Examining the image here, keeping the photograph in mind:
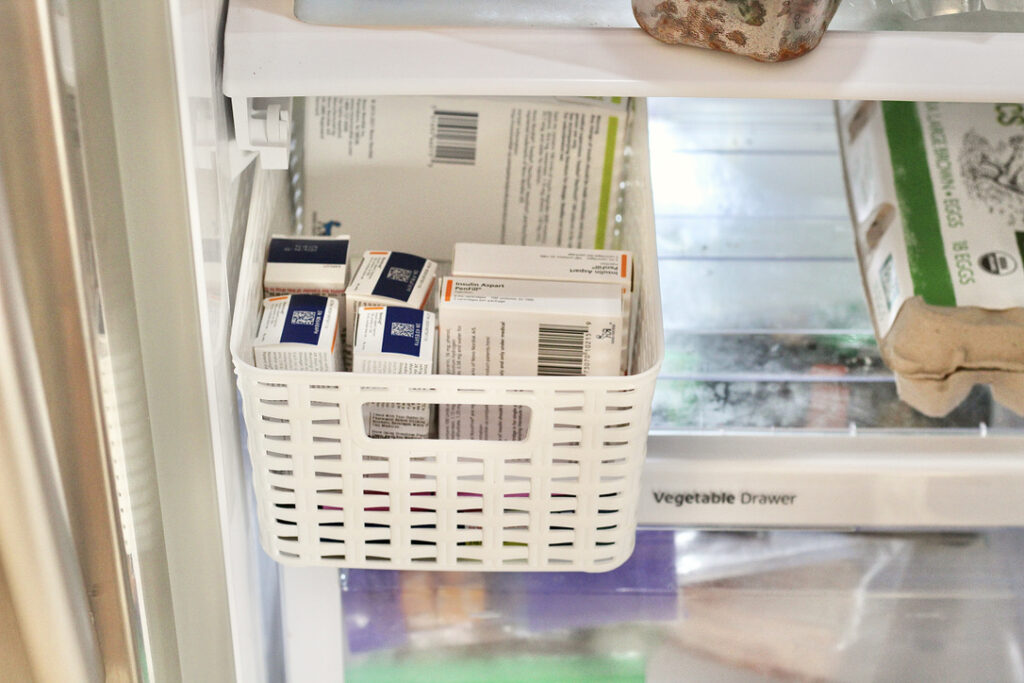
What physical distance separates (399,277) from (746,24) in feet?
0.97

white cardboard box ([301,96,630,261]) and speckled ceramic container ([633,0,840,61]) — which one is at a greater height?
speckled ceramic container ([633,0,840,61])

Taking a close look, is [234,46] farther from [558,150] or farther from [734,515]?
[734,515]

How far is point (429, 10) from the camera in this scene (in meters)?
0.69

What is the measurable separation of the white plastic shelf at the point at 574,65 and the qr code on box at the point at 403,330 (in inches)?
6.2

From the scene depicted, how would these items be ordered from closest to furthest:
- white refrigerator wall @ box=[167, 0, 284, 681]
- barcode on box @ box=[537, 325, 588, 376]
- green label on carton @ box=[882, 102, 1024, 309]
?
white refrigerator wall @ box=[167, 0, 284, 681]
barcode on box @ box=[537, 325, 588, 376]
green label on carton @ box=[882, 102, 1024, 309]

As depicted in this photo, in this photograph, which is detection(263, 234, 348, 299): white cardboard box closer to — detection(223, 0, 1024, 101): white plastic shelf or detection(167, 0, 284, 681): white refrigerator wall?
detection(167, 0, 284, 681): white refrigerator wall

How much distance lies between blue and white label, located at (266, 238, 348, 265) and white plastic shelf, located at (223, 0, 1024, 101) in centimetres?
14

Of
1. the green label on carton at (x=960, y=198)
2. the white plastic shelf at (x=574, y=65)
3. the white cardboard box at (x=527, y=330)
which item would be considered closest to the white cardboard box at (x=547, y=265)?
the white cardboard box at (x=527, y=330)

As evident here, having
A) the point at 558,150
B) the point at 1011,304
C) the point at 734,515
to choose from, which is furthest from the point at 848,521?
the point at 558,150

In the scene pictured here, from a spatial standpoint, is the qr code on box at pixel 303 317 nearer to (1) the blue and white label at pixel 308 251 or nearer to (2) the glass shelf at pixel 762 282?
(1) the blue and white label at pixel 308 251

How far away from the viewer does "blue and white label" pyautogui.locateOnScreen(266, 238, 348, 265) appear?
0.72 m

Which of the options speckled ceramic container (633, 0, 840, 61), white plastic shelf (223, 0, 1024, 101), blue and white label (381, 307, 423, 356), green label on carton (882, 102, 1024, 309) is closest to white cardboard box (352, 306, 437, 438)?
blue and white label (381, 307, 423, 356)

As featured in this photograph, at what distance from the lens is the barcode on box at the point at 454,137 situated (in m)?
0.86

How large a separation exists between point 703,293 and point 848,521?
0.31m
